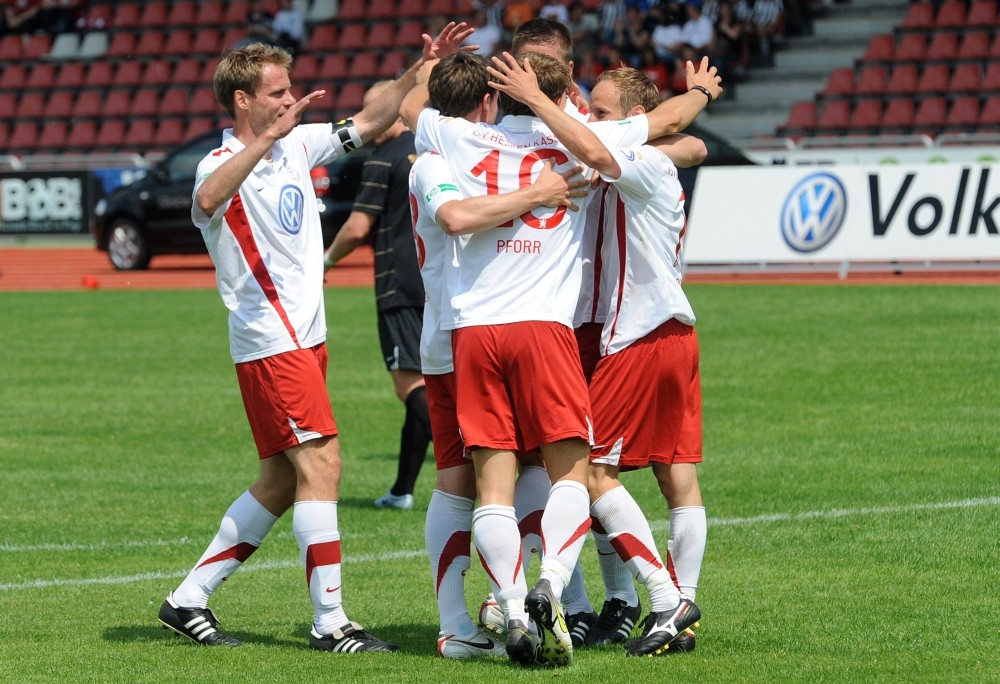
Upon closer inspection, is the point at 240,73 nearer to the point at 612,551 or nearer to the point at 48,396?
the point at 612,551

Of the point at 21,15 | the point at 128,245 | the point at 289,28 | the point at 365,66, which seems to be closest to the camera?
the point at 128,245

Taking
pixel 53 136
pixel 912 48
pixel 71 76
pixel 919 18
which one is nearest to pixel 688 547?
pixel 912 48

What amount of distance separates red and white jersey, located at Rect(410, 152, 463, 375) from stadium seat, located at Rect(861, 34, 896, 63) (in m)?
22.4

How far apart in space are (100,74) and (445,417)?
105ft

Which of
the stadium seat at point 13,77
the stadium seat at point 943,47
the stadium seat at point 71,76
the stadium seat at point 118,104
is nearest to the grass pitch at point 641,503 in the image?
the stadium seat at point 943,47

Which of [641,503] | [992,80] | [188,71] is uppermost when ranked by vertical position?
[188,71]

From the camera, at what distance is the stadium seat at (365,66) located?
3206 cm

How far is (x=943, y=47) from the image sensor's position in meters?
26.2

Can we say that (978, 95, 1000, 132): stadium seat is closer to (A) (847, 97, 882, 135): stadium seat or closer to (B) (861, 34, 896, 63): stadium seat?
(A) (847, 97, 882, 135): stadium seat

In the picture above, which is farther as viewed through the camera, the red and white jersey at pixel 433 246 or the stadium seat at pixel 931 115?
the stadium seat at pixel 931 115

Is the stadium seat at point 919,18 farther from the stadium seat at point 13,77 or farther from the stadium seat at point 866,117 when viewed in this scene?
the stadium seat at point 13,77

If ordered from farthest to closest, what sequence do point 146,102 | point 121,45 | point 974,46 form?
point 121,45 < point 146,102 < point 974,46

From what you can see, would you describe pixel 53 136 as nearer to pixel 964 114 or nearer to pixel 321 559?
pixel 964 114

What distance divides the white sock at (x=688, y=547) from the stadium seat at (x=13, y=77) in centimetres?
3306
